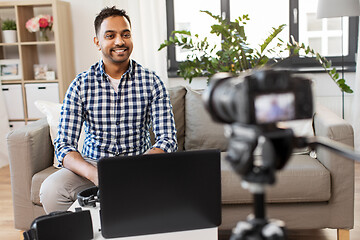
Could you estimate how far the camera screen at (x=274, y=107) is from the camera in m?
0.60

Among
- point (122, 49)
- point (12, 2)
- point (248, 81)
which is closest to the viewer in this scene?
point (248, 81)

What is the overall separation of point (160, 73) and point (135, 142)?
6.28 feet

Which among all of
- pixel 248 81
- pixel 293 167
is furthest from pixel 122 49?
pixel 248 81

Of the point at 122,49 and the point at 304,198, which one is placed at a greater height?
the point at 122,49

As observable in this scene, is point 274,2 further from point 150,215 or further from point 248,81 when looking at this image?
point 248,81

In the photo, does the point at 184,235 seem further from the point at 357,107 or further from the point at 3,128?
the point at 3,128

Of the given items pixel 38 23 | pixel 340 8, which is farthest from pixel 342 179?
pixel 38 23

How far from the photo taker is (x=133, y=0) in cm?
406

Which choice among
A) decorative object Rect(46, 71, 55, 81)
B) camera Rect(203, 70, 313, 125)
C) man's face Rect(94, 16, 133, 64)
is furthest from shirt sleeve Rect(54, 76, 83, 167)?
decorative object Rect(46, 71, 55, 81)

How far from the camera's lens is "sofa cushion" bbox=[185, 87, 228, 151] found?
8.77ft

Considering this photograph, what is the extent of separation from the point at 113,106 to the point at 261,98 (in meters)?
1.63

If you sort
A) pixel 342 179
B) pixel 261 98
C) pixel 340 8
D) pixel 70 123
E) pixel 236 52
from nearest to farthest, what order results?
pixel 261 98 < pixel 70 123 < pixel 342 179 < pixel 236 52 < pixel 340 8

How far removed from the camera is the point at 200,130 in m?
2.69

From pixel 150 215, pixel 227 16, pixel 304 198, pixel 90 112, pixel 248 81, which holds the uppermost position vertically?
pixel 227 16
